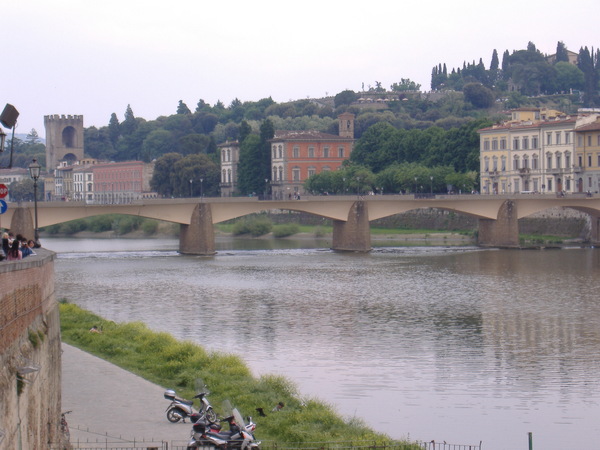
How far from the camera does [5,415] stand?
1169 cm

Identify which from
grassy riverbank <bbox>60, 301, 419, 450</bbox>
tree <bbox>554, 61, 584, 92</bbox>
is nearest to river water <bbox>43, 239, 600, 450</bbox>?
grassy riverbank <bbox>60, 301, 419, 450</bbox>

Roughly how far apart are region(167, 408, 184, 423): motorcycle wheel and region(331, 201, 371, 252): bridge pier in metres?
45.8

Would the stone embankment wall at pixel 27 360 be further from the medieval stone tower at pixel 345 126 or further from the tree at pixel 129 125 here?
A: the tree at pixel 129 125

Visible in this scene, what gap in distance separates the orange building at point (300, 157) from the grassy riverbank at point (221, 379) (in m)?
69.1

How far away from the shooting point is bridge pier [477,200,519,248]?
6512 cm

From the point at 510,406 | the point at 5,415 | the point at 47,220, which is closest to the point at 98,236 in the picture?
the point at 47,220

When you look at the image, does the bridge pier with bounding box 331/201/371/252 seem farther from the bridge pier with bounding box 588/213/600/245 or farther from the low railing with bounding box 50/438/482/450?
the low railing with bounding box 50/438/482/450

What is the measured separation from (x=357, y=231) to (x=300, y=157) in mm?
36200

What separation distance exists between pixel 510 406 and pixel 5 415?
458 inches

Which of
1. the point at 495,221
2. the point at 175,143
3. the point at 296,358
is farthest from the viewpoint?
the point at 175,143

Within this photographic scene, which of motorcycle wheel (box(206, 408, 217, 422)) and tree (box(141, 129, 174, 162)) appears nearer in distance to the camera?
motorcycle wheel (box(206, 408, 217, 422))

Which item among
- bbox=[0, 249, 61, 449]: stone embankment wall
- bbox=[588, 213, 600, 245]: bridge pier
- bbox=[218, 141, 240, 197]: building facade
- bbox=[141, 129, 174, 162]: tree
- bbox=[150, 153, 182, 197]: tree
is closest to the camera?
bbox=[0, 249, 61, 449]: stone embankment wall

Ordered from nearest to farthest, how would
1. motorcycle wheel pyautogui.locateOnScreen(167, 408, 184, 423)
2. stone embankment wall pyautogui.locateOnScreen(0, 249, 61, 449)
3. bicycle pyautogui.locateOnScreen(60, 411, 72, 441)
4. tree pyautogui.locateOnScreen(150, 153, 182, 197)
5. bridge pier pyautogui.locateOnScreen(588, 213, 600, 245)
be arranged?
stone embankment wall pyautogui.locateOnScreen(0, 249, 61, 449), bicycle pyautogui.locateOnScreen(60, 411, 72, 441), motorcycle wheel pyautogui.locateOnScreen(167, 408, 184, 423), bridge pier pyautogui.locateOnScreen(588, 213, 600, 245), tree pyautogui.locateOnScreen(150, 153, 182, 197)

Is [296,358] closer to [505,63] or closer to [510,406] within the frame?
[510,406]
